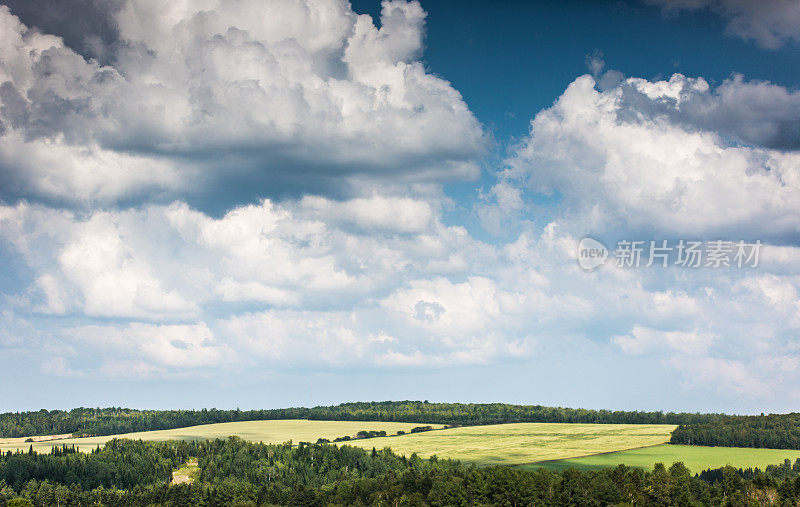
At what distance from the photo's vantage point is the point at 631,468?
7790 inches

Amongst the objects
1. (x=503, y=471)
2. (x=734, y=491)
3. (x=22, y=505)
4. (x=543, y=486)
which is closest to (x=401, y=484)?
(x=503, y=471)

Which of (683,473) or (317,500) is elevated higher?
(683,473)

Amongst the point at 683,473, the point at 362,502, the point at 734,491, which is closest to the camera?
the point at 734,491

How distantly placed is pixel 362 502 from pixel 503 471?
132ft

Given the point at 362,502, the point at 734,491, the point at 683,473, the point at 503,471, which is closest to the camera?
the point at 734,491

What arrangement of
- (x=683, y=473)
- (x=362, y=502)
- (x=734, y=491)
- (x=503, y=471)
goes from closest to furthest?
(x=734, y=491) → (x=683, y=473) → (x=503, y=471) → (x=362, y=502)

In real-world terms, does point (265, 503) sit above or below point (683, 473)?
below

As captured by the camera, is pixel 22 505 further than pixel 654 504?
Yes

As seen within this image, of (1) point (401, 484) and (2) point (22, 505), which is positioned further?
(1) point (401, 484)

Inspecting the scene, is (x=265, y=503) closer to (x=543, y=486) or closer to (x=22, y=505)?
(x=22, y=505)

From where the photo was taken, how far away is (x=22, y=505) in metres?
182

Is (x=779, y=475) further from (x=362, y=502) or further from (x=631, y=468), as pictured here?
(x=362, y=502)

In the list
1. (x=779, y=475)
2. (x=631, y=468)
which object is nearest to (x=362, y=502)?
(x=631, y=468)

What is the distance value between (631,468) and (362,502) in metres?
74.2
